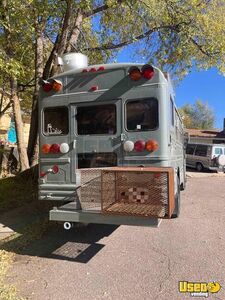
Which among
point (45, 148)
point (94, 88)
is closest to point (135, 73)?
point (94, 88)

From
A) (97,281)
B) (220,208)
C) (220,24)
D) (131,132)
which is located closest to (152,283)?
(97,281)

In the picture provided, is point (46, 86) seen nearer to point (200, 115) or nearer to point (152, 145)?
point (152, 145)

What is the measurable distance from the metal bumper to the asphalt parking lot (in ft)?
Answer: 2.21

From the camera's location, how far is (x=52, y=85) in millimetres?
6422

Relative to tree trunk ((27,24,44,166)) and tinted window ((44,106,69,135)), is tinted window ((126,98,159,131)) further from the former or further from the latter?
tree trunk ((27,24,44,166))

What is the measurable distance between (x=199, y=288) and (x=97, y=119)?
333 cm

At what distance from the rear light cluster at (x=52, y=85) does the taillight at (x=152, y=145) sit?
2026mm

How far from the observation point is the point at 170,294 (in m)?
4.10

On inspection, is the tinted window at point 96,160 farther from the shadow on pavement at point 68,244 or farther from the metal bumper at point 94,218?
the shadow on pavement at point 68,244

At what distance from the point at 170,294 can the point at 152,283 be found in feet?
1.17

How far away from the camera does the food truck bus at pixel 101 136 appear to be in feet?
15.9

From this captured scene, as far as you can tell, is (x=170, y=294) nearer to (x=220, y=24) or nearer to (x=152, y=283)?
(x=152, y=283)

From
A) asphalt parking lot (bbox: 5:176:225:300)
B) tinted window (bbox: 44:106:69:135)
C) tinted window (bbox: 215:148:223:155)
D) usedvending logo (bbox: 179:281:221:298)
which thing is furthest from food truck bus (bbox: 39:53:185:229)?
tinted window (bbox: 215:148:223:155)

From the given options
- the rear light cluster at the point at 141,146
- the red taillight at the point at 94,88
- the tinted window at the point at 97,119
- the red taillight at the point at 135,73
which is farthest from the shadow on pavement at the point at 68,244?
the red taillight at the point at 135,73
